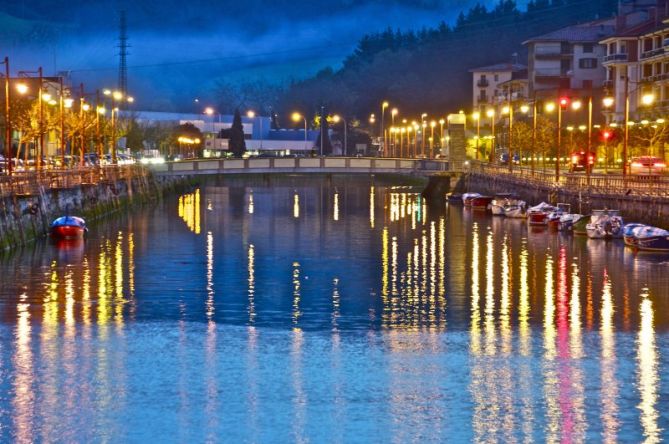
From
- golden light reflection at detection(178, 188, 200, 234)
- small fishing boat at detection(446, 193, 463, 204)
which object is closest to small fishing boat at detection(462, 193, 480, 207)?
small fishing boat at detection(446, 193, 463, 204)

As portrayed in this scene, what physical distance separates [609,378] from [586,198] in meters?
52.4

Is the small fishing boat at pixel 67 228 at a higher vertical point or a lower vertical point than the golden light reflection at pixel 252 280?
higher

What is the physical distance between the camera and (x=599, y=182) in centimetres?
8788

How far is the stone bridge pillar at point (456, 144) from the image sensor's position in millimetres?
136375

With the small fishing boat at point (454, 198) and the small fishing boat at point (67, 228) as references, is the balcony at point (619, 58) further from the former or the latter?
the small fishing boat at point (67, 228)

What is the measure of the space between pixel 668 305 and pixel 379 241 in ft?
107

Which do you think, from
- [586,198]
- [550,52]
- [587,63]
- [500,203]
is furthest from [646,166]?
[550,52]

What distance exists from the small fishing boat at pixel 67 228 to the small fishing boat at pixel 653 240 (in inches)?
1358

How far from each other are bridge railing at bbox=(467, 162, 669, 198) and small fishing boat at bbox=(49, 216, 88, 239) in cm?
3524

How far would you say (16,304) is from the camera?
164 feet

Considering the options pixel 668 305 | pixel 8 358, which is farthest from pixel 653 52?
pixel 8 358

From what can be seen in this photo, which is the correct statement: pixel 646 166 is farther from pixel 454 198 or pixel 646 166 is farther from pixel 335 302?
pixel 335 302

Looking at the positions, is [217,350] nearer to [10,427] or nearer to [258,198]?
[10,427]

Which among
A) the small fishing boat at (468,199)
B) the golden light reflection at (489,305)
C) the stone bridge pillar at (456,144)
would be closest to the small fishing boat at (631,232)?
the golden light reflection at (489,305)
